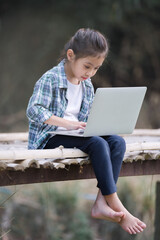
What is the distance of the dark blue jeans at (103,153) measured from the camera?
1.97m

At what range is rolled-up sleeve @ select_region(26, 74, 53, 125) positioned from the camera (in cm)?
212

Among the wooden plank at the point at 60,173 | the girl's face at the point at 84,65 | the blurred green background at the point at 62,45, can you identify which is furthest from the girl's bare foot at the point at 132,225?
the blurred green background at the point at 62,45

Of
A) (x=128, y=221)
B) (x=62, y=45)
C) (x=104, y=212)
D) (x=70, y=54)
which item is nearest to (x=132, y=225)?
(x=128, y=221)

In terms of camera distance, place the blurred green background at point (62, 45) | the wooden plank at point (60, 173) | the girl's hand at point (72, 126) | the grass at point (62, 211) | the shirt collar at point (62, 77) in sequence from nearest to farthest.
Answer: the wooden plank at point (60, 173) < the girl's hand at point (72, 126) < the shirt collar at point (62, 77) < the grass at point (62, 211) < the blurred green background at point (62, 45)

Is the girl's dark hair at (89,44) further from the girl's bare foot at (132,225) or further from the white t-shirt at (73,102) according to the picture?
the girl's bare foot at (132,225)

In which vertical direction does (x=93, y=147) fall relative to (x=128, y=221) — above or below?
above

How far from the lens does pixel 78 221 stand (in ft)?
14.5

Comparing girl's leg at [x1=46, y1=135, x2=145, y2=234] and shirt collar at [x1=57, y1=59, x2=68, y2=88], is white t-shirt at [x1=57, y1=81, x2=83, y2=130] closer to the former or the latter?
shirt collar at [x1=57, y1=59, x2=68, y2=88]

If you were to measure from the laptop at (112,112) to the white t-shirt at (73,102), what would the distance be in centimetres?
12

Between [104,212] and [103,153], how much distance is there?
0.85ft

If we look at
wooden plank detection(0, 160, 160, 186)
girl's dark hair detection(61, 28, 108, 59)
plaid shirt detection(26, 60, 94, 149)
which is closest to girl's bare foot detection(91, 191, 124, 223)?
wooden plank detection(0, 160, 160, 186)

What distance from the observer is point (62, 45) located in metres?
6.10

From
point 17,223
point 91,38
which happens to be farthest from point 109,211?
point 17,223

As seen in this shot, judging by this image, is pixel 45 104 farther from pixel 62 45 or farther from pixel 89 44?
pixel 62 45
